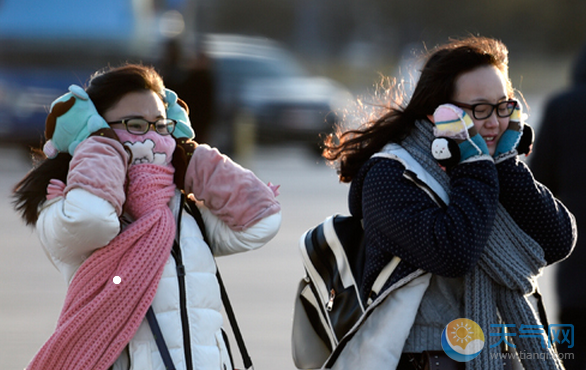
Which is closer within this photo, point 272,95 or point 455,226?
point 455,226

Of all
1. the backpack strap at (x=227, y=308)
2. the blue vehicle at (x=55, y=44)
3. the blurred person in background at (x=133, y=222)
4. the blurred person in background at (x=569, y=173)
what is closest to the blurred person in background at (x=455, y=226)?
the backpack strap at (x=227, y=308)

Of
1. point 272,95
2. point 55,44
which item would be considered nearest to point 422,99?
point 272,95

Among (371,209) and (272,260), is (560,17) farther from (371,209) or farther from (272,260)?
(371,209)

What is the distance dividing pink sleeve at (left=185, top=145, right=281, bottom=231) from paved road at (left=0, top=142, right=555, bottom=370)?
0.81 metres

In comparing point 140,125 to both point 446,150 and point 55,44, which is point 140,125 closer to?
point 446,150

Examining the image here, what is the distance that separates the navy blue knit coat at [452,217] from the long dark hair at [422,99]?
16 centimetres

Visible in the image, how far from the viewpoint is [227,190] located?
3020 millimetres

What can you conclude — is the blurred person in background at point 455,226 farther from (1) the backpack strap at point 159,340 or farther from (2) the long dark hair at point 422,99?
(1) the backpack strap at point 159,340

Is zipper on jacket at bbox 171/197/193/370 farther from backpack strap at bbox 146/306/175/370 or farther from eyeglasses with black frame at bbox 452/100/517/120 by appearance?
eyeglasses with black frame at bbox 452/100/517/120

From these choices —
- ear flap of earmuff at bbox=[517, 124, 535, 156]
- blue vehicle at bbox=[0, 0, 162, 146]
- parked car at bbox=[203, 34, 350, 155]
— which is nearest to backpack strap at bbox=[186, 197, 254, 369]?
ear flap of earmuff at bbox=[517, 124, 535, 156]

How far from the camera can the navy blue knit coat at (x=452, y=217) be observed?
273cm

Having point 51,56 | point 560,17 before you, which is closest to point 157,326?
point 51,56

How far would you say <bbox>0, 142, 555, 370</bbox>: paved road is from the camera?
5.57 meters

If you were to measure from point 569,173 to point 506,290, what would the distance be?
4.37 ft
